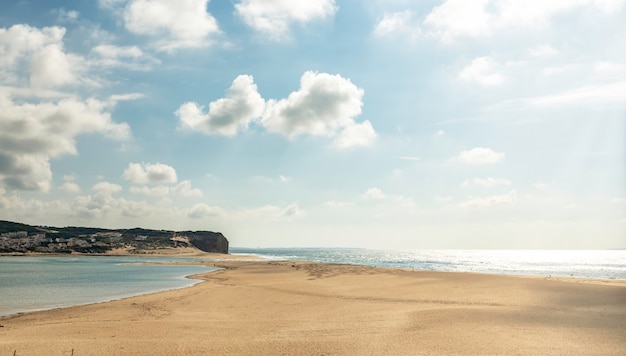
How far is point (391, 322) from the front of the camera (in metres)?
22.0

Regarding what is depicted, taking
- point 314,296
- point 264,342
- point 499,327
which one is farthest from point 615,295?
point 264,342

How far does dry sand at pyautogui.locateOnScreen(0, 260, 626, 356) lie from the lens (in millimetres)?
16766

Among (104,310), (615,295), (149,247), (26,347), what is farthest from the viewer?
(149,247)

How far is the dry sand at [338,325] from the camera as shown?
55.0 feet

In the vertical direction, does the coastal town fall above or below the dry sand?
below

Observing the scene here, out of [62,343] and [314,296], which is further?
[314,296]

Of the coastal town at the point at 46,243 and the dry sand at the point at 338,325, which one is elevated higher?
the dry sand at the point at 338,325

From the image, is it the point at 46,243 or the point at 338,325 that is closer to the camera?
the point at 338,325

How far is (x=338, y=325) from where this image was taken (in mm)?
21578

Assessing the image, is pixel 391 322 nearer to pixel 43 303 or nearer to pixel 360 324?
pixel 360 324

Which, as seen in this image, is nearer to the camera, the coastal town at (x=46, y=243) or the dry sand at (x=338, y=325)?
the dry sand at (x=338, y=325)

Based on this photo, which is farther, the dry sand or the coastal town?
the coastal town

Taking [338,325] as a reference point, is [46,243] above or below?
below

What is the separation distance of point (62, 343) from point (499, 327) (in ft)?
67.9
